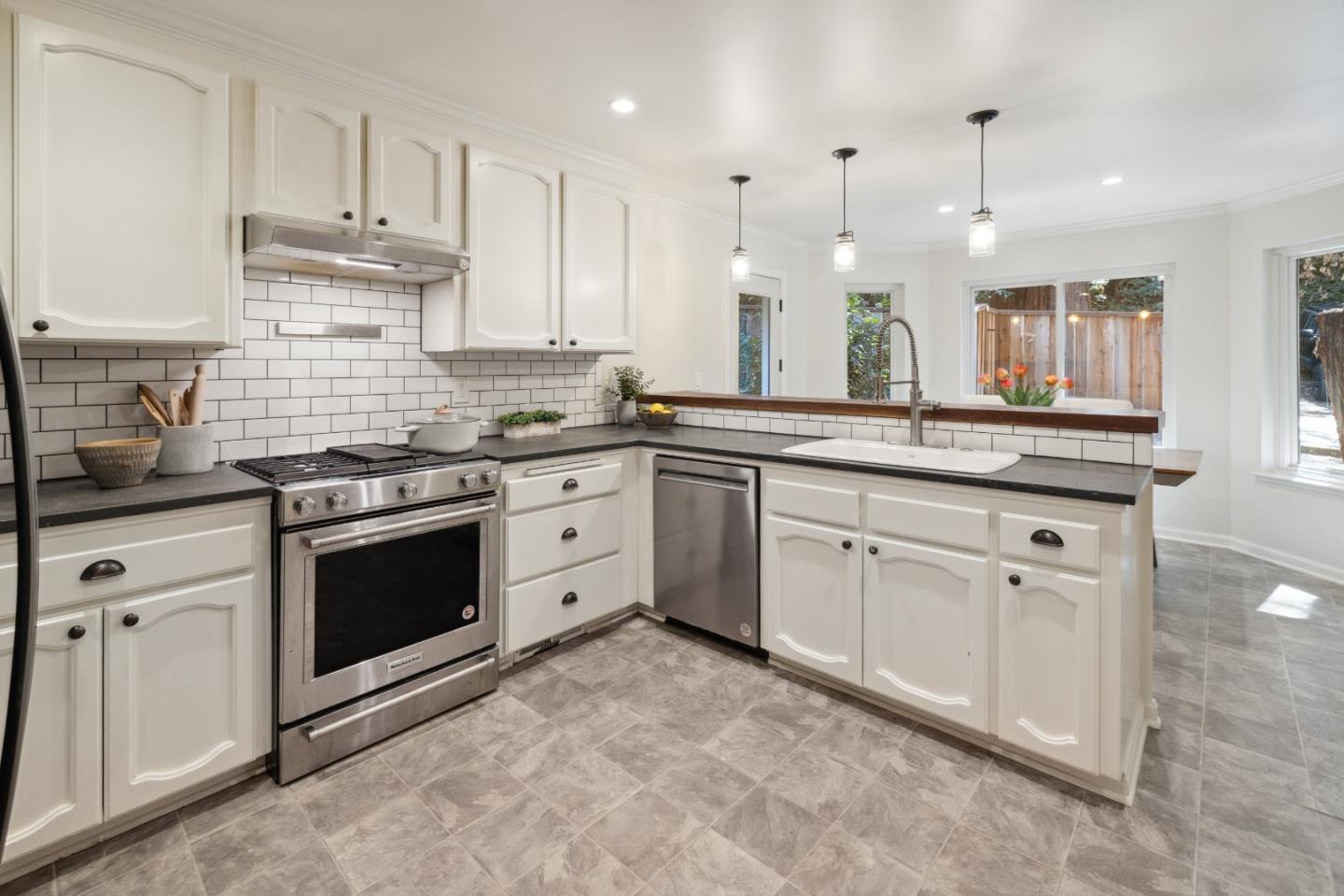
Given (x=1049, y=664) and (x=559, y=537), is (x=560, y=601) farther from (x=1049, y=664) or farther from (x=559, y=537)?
(x=1049, y=664)

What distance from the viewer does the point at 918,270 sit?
5.94 meters

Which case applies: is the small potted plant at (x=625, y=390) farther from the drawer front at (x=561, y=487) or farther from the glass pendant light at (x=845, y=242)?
the glass pendant light at (x=845, y=242)

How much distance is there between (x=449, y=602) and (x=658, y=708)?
0.85 m

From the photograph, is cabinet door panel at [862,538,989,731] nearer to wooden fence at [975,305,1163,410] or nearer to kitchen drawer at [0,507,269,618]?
kitchen drawer at [0,507,269,618]

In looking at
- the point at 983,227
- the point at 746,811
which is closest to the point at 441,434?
the point at 746,811

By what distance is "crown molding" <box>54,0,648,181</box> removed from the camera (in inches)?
81.3

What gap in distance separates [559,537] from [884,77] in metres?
2.26

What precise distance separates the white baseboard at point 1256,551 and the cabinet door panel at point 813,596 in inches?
136

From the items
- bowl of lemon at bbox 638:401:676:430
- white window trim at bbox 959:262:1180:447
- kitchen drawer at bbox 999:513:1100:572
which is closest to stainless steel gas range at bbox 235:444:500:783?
bowl of lemon at bbox 638:401:676:430

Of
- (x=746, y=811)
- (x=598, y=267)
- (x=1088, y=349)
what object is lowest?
(x=746, y=811)

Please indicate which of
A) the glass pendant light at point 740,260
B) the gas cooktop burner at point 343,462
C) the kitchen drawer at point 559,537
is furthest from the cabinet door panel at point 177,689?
the glass pendant light at point 740,260

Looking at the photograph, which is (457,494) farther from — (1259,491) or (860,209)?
(1259,491)

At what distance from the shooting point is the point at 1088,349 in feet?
17.3

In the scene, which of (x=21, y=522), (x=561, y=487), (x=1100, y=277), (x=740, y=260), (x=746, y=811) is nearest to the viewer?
(x=21, y=522)
